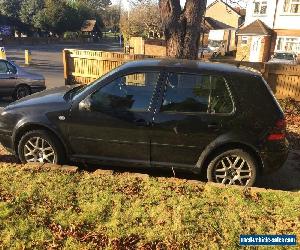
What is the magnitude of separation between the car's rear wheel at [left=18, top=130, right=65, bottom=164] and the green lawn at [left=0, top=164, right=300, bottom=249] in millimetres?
386

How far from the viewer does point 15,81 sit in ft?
38.0

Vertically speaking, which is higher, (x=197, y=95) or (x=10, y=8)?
(x=10, y=8)

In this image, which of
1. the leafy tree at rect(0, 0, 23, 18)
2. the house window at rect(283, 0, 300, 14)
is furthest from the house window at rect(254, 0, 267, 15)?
the leafy tree at rect(0, 0, 23, 18)

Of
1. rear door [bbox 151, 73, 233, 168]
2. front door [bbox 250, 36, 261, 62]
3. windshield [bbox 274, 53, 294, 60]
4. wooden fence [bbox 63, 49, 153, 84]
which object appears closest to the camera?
rear door [bbox 151, 73, 233, 168]

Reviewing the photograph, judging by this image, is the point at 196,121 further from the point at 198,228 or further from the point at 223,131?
the point at 198,228

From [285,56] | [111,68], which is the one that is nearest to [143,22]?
[285,56]

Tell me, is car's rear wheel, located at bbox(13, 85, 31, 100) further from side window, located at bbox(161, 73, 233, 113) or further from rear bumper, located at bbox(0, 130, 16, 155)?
side window, located at bbox(161, 73, 233, 113)

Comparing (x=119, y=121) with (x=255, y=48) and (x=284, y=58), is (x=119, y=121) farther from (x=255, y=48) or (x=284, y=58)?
(x=255, y=48)

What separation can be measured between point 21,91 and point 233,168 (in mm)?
8789

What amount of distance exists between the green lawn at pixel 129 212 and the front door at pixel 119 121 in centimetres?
42

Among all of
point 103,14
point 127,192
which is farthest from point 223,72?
point 103,14

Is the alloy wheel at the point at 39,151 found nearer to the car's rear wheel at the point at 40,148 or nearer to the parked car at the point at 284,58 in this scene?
the car's rear wheel at the point at 40,148

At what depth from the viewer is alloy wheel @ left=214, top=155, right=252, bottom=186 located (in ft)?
17.3

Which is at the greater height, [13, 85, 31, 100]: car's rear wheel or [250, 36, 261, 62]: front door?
[250, 36, 261, 62]: front door
